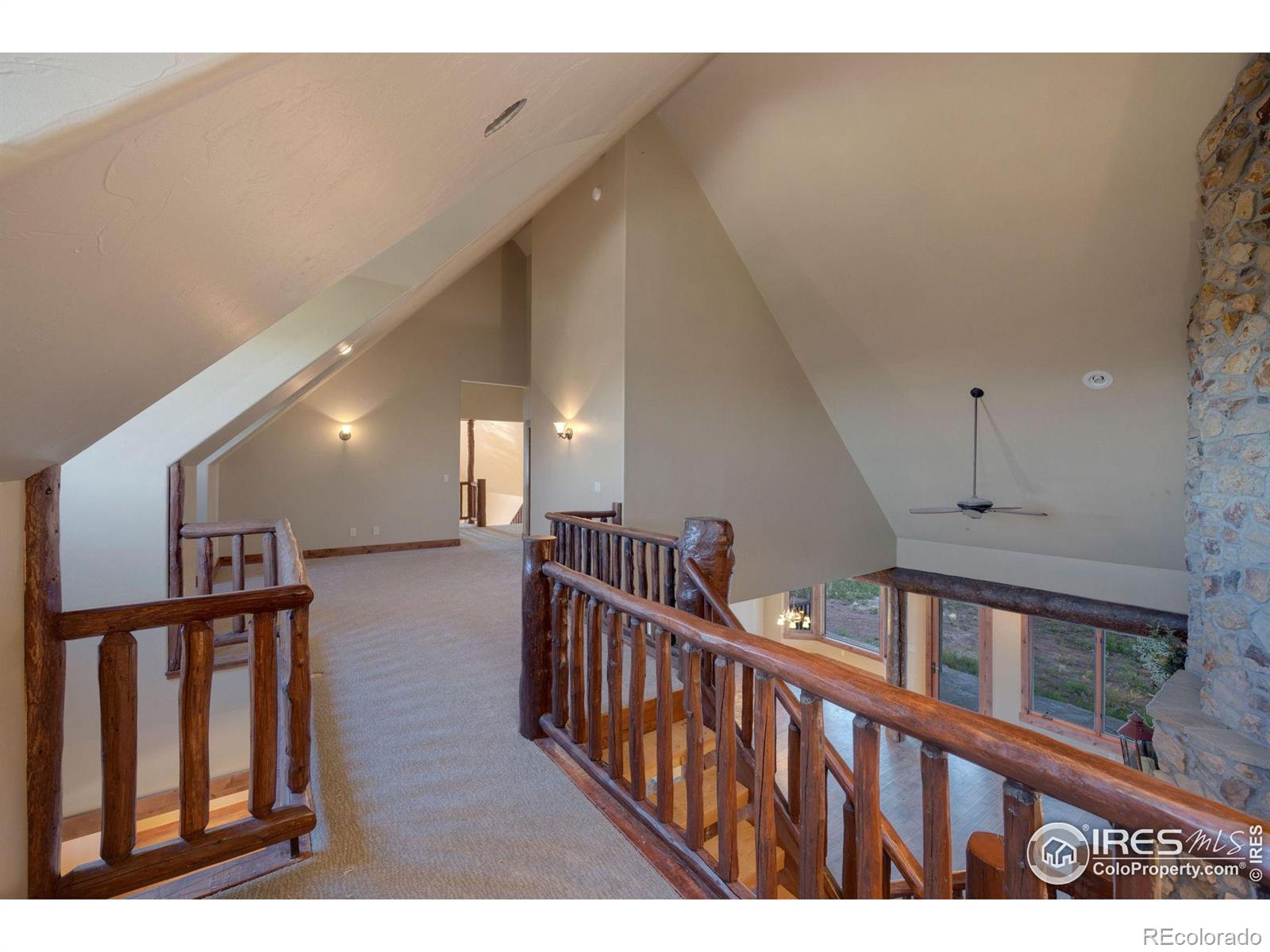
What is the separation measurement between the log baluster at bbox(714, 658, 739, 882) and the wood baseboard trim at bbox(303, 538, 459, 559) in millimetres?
6646

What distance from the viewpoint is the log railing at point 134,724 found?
4.61 feet

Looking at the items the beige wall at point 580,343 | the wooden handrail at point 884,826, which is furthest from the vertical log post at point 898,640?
the wooden handrail at point 884,826

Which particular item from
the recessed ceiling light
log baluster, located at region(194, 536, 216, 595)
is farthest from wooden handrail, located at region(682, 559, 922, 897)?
log baluster, located at region(194, 536, 216, 595)

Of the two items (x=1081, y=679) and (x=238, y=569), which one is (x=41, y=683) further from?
(x=1081, y=679)

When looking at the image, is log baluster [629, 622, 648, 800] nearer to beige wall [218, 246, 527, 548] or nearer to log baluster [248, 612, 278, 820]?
log baluster [248, 612, 278, 820]

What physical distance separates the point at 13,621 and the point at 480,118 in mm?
1684

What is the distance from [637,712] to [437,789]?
34.4 inches

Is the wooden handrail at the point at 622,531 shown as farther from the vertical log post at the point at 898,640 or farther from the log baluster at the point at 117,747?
the vertical log post at the point at 898,640

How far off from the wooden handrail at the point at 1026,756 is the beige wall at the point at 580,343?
420cm

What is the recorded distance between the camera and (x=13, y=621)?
134 cm

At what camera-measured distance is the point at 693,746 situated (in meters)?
1.69
